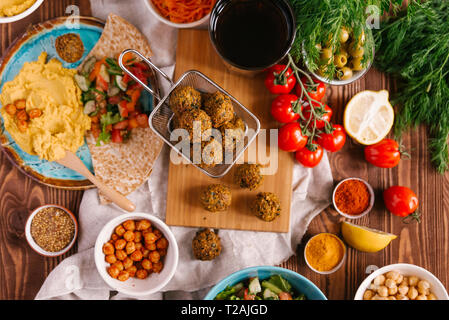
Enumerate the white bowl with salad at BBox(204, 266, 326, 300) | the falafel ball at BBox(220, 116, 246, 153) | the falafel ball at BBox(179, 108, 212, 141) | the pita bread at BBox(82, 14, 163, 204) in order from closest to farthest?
1. the falafel ball at BBox(179, 108, 212, 141)
2. the falafel ball at BBox(220, 116, 246, 153)
3. the white bowl with salad at BBox(204, 266, 326, 300)
4. the pita bread at BBox(82, 14, 163, 204)

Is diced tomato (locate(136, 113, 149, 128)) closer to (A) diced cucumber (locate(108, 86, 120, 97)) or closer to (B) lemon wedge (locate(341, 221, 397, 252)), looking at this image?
(A) diced cucumber (locate(108, 86, 120, 97))

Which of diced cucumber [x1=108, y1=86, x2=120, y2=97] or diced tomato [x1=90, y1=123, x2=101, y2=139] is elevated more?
diced cucumber [x1=108, y1=86, x2=120, y2=97]

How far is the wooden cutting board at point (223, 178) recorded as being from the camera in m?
1.91

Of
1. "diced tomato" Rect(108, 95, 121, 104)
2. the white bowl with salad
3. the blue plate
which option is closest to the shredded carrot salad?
the blue plate

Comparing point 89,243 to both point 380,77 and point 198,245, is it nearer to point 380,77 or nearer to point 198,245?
point 198,245

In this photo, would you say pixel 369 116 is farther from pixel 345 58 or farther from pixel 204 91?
pixel 204 91

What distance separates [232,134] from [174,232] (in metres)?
0.63

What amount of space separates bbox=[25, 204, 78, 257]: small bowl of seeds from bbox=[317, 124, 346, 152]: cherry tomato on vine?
4.46 ft

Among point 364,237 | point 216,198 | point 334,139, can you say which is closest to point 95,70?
point 216,198

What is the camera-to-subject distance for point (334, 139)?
1877 mm

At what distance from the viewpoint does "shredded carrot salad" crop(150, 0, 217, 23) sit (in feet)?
6.00

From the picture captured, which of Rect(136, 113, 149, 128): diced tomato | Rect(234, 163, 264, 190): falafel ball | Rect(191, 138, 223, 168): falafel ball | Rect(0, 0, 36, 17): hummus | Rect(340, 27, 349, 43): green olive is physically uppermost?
Rect(0, 0, 36, 17): hummus

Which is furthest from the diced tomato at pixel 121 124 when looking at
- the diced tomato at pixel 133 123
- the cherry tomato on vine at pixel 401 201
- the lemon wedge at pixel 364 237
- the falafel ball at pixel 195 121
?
the cherry tomato on vine at pixel 401 201

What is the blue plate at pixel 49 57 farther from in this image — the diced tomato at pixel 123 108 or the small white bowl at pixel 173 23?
the small white bowl at pixel 173 23
